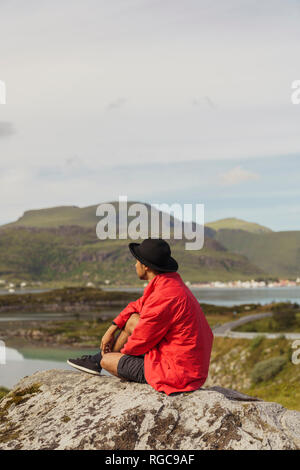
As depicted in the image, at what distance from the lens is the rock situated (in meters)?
6.51

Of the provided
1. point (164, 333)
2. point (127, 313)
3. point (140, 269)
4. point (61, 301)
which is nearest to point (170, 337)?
point (164, 333)

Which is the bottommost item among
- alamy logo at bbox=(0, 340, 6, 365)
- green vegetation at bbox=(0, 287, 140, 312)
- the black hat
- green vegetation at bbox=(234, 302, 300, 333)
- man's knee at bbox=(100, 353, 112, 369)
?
green vegetation at bbox=(0, 287, 140, 312)

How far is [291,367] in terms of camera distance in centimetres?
4225

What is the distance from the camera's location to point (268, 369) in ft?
140

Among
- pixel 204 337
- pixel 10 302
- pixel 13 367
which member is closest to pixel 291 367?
pixel 13 367

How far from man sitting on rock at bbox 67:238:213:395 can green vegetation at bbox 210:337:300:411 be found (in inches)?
1295

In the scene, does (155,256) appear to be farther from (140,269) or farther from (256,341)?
(256,341)

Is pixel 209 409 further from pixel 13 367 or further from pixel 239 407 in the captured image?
pixel 13 367

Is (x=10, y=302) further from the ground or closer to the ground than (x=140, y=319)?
closer to the ground

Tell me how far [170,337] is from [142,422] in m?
1.31

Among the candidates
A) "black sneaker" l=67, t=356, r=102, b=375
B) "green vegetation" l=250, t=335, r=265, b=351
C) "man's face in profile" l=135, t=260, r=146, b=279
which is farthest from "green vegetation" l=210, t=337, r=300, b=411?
"man's face in profile" l=135, t=260, r=146, b=279

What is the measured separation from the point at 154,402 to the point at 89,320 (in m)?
102

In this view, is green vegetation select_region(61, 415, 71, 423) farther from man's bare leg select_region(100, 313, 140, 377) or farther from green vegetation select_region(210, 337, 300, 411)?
green vegetation select_region(210, 337, 300, 411)

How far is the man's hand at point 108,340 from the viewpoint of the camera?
8.06m
